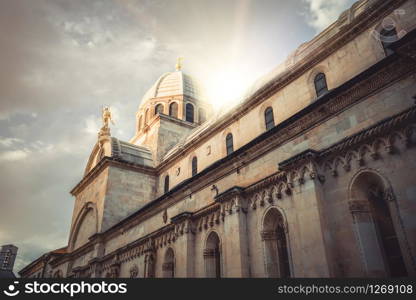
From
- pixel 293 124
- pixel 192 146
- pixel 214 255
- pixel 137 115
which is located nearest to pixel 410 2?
pixel 293 124

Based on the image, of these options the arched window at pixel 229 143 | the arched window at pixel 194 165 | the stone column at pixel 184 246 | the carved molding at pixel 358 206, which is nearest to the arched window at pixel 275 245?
the carved molding at pixel 358 206

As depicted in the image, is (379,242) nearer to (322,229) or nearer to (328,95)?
(322,229)

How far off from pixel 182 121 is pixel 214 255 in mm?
20137

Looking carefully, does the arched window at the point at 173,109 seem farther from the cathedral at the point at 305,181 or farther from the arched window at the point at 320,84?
the arched window at the point at 320,84

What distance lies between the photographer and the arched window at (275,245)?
1250 centimetres

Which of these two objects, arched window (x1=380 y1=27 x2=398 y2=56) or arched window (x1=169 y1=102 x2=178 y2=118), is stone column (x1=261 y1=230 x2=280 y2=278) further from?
arched window (x1=169 y1=102 x2=178 y2=118)

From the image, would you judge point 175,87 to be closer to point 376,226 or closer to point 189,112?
point 189,112

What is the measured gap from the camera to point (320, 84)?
1695 cm

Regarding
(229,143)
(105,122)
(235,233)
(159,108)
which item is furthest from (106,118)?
(235,233)

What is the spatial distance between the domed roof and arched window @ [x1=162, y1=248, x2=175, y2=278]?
23.2 metres

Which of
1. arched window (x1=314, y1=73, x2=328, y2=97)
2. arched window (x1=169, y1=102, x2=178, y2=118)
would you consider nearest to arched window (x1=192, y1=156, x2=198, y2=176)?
arched window (x1=314, y1=73, x2=328, y2=97)

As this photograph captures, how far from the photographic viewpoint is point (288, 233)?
12.1 meters

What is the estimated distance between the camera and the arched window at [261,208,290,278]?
41.0 ft

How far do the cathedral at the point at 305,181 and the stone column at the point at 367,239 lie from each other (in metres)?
0.03
